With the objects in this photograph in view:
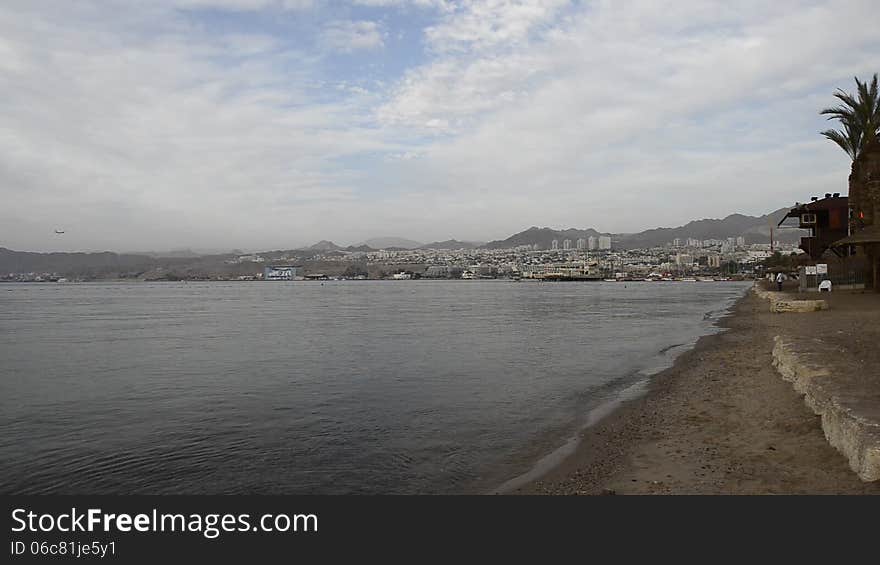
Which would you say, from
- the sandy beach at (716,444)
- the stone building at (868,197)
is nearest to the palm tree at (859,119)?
the stone building at (868,197)

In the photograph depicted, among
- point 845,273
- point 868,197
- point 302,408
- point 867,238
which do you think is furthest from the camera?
point 845,273

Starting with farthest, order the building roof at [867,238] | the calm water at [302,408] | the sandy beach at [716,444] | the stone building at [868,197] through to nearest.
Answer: the stone building at [868,197] → the building roof at [867,238] → the calm water at [302,408] → the sandy beach at [716,444]

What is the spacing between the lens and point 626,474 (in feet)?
24.6

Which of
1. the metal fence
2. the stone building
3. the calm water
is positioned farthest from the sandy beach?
the metal fence

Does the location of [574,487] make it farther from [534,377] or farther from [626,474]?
[534,377]

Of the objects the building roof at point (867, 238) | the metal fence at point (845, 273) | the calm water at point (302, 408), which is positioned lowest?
the calm water at point (302, 408)

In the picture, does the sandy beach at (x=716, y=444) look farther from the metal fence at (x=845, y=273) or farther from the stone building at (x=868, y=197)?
the metal fence at (x=845, y=273)

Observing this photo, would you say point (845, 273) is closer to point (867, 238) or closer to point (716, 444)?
point (867, 238)

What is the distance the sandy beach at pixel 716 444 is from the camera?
6.62m

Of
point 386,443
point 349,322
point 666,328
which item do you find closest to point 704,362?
point 386,443

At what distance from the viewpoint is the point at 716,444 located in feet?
27.7

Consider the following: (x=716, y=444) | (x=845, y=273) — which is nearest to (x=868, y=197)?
(x=845, y=273)

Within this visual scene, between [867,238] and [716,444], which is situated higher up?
[867,238]

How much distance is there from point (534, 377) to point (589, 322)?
21.8 meters
